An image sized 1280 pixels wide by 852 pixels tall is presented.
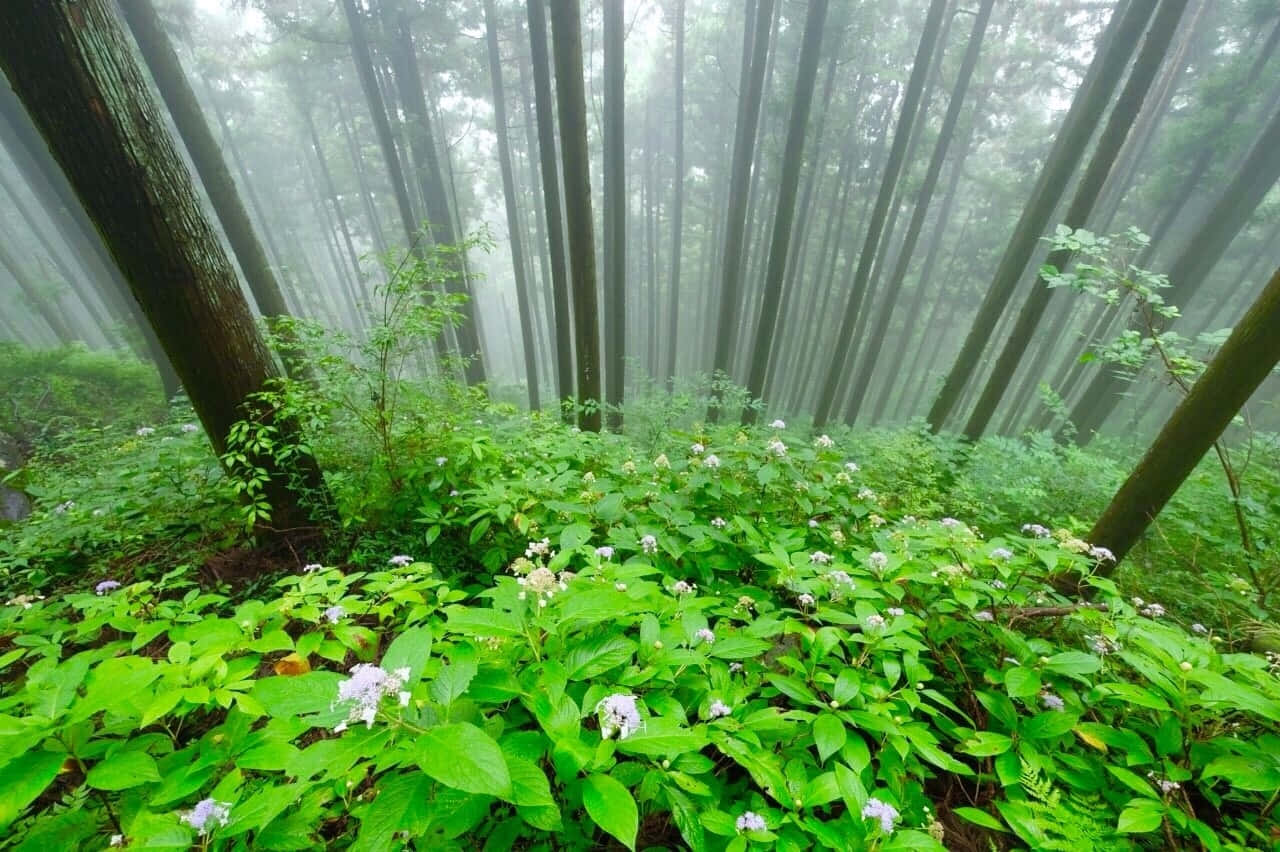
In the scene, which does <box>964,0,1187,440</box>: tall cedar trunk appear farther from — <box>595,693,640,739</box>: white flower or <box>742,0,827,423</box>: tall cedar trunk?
<box>595,693,640,739</box>: white flower

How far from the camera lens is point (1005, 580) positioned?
2.06 metres

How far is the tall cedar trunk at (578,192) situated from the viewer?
528cm

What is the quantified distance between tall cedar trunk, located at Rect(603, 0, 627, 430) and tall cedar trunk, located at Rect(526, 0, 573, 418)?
64.1 inches

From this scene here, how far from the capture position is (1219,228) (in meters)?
8.44

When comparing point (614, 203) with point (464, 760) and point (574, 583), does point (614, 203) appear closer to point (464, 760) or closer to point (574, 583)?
point (574, 583)

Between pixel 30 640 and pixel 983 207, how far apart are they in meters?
27.8

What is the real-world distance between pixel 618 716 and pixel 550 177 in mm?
6968

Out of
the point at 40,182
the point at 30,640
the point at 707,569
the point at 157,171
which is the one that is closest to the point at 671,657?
the point at 707,569

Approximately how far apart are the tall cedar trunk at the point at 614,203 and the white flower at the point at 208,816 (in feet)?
24.1

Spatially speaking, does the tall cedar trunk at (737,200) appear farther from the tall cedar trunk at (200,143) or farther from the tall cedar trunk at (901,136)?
the tall cedar trunk at (200,143)

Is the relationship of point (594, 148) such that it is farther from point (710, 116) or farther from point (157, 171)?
point (157, 171)

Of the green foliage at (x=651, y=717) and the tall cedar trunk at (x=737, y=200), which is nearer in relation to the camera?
the green foliage at (x=651, y=717)

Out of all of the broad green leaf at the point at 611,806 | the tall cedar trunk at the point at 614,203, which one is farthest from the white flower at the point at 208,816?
the tall cedar trunk at the point at 614,203

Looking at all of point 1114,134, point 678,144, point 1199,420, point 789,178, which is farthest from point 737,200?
point 1199,420
